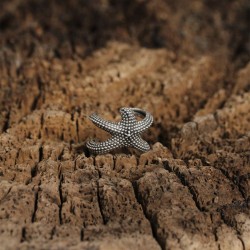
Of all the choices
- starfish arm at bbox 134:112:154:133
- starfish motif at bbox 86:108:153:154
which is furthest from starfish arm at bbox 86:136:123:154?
starfish arm at bbox 134:112:154:133

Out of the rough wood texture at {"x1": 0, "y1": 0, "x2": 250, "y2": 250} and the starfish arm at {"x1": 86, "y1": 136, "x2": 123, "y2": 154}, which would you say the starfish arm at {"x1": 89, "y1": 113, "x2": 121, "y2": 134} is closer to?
the starfish arm at {"x1": 86, "y1": 136, "x2": 123, "y2": 154}

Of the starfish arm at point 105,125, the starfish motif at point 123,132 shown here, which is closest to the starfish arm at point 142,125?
the starfish motif at point 123,132

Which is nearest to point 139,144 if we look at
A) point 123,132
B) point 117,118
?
point 123,132

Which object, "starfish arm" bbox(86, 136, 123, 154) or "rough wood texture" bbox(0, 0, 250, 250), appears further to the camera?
"starfish arm" bbox(86, 136, 123, 154)

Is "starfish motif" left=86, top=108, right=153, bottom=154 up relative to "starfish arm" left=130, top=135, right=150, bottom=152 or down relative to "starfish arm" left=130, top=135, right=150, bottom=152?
up

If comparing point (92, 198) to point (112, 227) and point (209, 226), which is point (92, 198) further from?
point (209, 226)

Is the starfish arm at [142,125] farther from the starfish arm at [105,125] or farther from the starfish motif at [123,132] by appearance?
the starfish arm at [105,125]
